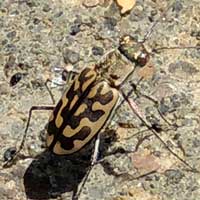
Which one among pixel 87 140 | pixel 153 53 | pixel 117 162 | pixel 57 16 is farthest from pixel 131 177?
pixel 57 16

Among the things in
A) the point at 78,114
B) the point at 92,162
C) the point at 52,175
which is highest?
the point at 78,114

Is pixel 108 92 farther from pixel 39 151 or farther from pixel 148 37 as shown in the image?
pixel 148 37

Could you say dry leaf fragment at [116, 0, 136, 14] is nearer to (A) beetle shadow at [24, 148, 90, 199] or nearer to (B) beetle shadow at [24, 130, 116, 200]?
(B) beetle shadow at [24, 130, 116, 200]

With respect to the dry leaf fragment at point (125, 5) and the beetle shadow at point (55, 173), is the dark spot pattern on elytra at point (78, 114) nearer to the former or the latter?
the beetle shadow at point (55, 173)

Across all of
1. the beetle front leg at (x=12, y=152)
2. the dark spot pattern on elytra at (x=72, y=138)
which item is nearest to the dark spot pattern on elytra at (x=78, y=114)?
the dark spot pattern on elytra at (x=72, y=138)

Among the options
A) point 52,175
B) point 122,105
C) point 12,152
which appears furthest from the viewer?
point 122,105

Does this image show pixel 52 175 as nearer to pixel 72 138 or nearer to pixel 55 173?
pixel 55 173

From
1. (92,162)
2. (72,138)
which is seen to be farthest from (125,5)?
(72,138)
